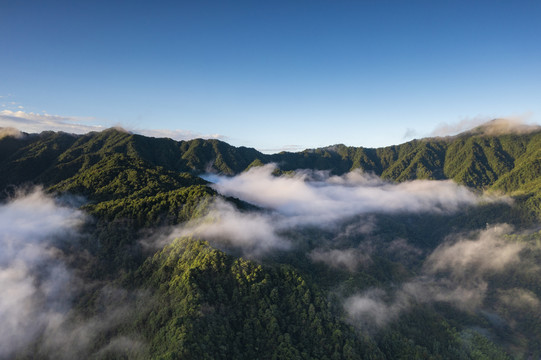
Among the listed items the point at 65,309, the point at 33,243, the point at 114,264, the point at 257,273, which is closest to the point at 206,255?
the point at 257,273

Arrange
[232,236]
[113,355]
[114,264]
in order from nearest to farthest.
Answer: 1. [113,355]
2. [114,264]
3. [232,236]

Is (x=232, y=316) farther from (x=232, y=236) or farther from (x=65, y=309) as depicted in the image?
(x=65, y=309)

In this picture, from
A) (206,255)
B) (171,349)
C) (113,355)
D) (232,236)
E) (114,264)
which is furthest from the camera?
(232,236)

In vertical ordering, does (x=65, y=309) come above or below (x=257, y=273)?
below

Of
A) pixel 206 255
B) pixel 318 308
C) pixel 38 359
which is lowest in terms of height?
pixel 38 359

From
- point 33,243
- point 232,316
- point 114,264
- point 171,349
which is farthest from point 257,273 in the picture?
point 33,243

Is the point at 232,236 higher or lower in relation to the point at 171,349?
higher

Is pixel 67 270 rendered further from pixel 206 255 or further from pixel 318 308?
pixel 318 308

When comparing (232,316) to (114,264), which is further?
(114,264)

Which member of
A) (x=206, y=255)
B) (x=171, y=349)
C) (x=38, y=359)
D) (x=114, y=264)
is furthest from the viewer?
(x=114, y=264)
